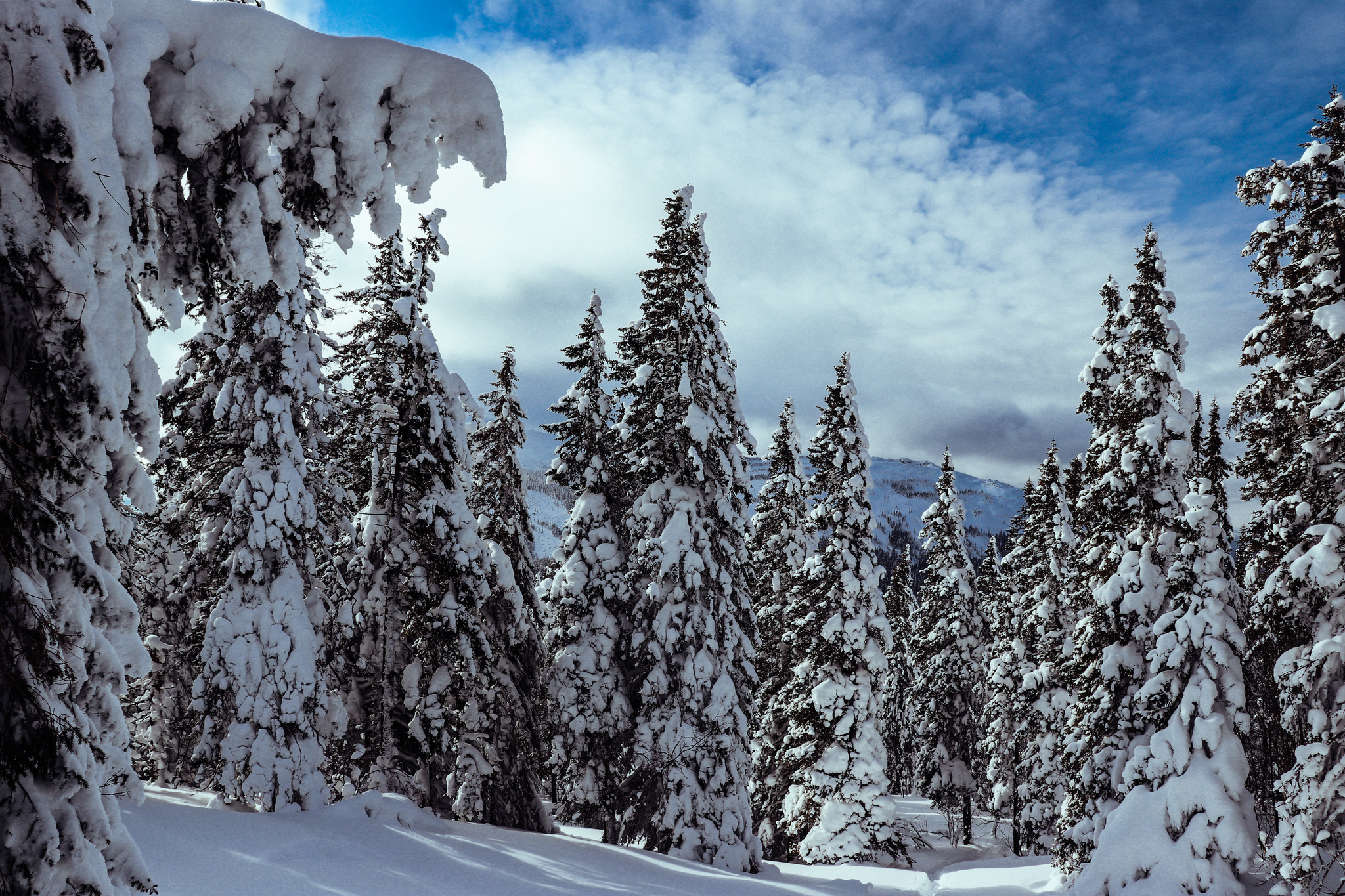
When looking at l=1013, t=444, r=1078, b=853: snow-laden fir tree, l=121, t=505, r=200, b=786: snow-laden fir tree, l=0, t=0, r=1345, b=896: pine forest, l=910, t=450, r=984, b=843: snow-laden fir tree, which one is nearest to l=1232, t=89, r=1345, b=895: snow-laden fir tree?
l=0, t=0, r=1345, b=896: pine forest

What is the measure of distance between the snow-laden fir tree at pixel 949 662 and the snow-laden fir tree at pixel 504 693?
2110 cm

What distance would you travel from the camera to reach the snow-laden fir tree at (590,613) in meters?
20.7

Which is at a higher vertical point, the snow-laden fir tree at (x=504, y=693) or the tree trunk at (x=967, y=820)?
the snow-laden fir tree at (x=504, y=693)

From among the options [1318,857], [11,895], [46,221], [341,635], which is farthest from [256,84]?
[1318,857]

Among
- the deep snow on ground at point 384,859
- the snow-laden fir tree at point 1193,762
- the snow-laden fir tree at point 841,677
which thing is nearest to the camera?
the deep snow on ground at point 384,859

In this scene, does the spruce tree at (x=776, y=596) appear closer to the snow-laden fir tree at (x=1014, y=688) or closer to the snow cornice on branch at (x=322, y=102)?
the snow-laden fir tree at (x=1014, y=688)

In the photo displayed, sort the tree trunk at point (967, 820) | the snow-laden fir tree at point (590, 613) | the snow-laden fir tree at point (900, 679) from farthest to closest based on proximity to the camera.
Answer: the snow-laden fir tree at point (900, 679)
the tree trunk at point (967, 820)
the snow-laden fir tree at point (590, 613)

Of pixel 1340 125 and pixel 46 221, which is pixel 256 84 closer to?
pixel 46 221

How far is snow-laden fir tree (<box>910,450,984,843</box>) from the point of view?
37.3m

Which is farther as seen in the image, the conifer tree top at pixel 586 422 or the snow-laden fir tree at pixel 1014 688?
the snow-laden fir tree at pixel 1014 688

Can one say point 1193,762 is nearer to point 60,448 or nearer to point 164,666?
point 60,448

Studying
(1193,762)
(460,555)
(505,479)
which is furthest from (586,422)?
(1193,762)

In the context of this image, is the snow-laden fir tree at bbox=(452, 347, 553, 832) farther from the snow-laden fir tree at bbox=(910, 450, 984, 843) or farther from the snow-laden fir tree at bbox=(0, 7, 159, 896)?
the snow-laden fir tree at bbox=(910, 450, 984, 843)

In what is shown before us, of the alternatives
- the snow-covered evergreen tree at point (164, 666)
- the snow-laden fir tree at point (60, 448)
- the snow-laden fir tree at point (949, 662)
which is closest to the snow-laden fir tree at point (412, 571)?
the snow-covered evergreen tree at point (164, 666)
